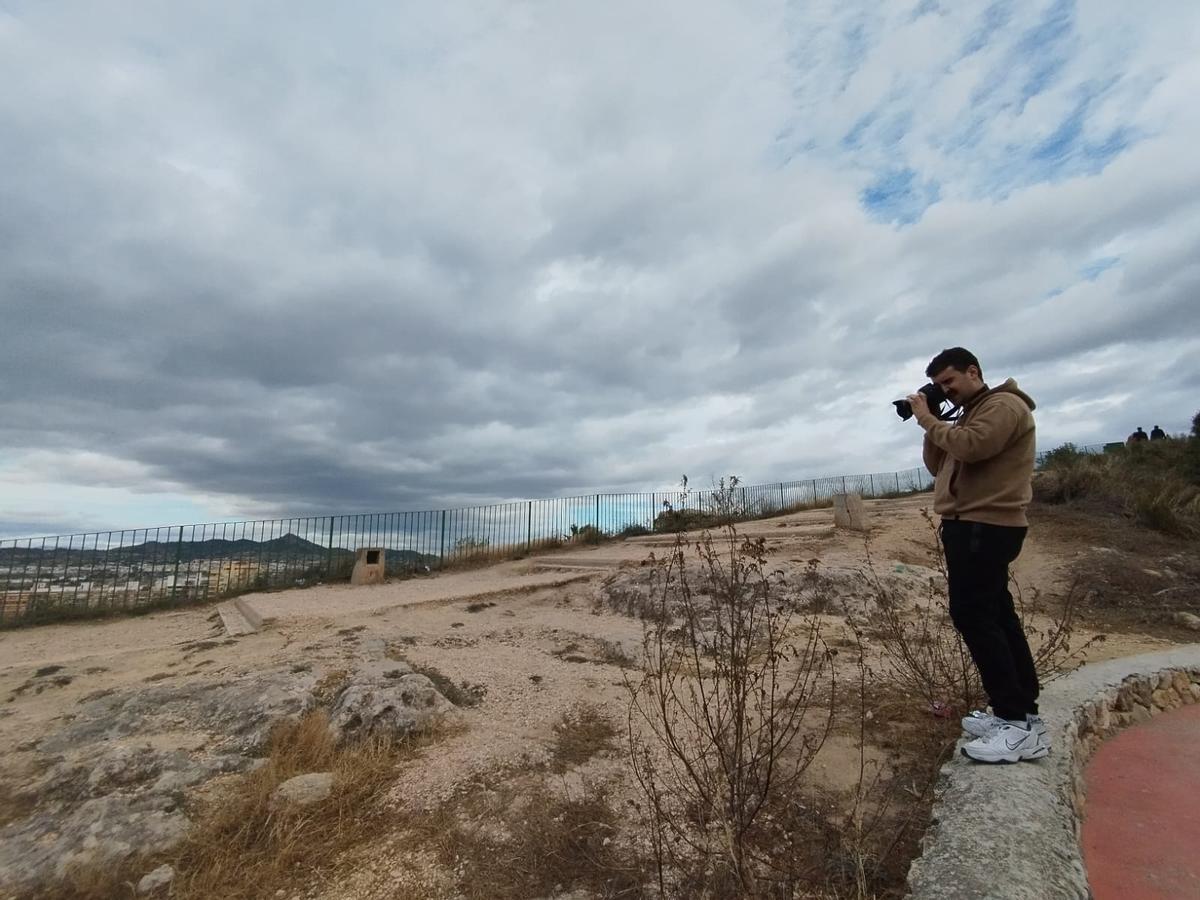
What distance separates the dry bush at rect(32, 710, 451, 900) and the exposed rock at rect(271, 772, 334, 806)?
0.04m

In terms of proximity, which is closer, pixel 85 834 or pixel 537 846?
pixel 537 846

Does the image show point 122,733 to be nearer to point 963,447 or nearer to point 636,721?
point 636,721

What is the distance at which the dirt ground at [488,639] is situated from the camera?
4078 mm

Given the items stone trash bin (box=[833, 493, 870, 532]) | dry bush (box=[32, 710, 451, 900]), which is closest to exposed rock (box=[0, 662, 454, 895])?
dry bush (box=[32, 710, 451, 900])

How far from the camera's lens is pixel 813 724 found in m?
4.27

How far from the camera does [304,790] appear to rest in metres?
3.56

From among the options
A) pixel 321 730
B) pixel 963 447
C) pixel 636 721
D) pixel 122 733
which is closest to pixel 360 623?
pixel 122 733

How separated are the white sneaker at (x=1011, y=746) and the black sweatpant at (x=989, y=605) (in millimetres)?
66

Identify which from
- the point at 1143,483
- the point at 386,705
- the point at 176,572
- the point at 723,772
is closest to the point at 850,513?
the point at 1143,483

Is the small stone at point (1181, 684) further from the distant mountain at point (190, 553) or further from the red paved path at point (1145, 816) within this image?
the distant mountain at point (190, 553)

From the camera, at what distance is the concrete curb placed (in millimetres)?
1960

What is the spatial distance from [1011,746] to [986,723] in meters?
0.18

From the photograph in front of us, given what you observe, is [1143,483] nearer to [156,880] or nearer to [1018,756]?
[1018,756]

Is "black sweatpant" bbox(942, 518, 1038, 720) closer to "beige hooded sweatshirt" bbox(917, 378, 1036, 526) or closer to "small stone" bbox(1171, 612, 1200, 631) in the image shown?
"beige hooded sweatshirt" bbox(917, 378, 1036, 526)
